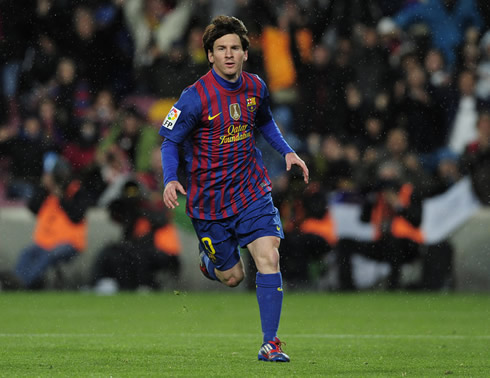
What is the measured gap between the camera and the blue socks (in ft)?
20.0

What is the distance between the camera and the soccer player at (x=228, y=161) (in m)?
6.23

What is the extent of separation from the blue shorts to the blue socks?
0.27 metres

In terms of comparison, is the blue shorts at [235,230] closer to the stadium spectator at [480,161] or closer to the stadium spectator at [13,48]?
the stadium spectator at [480,161]

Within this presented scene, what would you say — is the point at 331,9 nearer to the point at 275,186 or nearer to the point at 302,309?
the point at 275,186

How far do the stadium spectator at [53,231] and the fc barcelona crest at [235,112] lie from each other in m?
6.41

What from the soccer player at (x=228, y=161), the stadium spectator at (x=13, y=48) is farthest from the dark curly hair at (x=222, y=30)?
the stadium spectator at (x=13, y=48)

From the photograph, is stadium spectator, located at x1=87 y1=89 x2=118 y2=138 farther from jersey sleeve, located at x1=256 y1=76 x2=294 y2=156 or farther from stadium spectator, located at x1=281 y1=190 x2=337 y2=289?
jersey sleeve, located at x1=256 y1=76 x2=294 y2=156

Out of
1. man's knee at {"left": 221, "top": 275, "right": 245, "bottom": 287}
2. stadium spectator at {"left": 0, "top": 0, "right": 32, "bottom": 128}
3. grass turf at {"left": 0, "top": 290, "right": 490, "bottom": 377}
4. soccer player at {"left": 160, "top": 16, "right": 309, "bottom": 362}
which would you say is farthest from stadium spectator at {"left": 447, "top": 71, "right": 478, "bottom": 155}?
soccer player at {"left": 160, "top": 16, "right": 309, "bottom": 362}

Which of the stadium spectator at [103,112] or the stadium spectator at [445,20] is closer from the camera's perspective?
the stadium spectator at [103,112]

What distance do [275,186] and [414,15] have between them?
12.0ft

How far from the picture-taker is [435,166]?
13.2m

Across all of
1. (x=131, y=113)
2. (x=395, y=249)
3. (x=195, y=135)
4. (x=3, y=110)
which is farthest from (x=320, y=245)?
(x=195, y=135)

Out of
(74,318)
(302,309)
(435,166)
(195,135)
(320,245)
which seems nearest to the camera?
(195,135)

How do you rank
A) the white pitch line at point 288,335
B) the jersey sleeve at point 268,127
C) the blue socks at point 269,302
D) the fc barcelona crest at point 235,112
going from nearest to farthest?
the blue socks at point 269,302 < the fc barcelona crest at point 235,112 < the jersey sleeve at point 268,127 < the white pitch line at point 288,335
